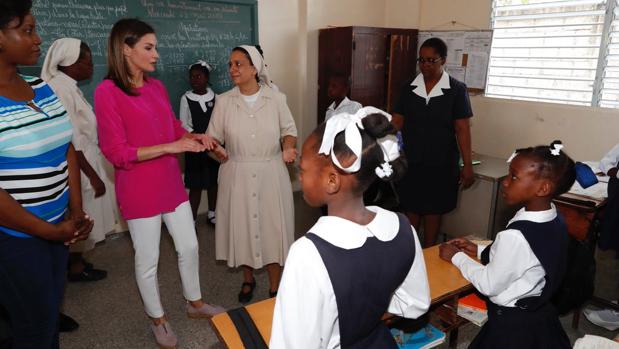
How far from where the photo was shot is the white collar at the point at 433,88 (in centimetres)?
279

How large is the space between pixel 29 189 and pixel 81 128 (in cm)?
159

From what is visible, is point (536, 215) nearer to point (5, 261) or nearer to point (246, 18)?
point (5, 261)

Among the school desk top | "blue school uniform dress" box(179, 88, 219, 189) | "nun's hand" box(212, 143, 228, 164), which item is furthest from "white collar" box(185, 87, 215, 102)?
the school desk top

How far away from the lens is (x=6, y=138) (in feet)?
4.53

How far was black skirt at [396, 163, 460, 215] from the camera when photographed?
9.73ft

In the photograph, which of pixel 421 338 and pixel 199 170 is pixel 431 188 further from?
pixel 199 170

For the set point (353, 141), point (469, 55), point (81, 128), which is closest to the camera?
point (353, 141)

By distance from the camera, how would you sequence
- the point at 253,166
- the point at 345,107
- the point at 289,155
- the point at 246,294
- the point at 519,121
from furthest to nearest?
the point at 519,121, the point at 345,107, the point at 246,294, the point at 253,166, the point at 289,155

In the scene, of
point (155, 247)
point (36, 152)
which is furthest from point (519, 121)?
point (36, 152)

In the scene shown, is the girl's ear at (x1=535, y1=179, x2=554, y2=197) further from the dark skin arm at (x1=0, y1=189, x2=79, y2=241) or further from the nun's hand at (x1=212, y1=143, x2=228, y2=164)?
the dark skin arm at (x1=0, y1=189, x2=79, y2=241)

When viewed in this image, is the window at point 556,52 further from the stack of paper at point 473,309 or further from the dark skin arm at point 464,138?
the stack of paper at point 473,309

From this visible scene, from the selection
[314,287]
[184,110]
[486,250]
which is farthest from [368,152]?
[184,110]

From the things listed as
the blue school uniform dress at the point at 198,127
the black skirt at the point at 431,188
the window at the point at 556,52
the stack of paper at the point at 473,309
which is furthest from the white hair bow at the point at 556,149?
the blue school uniform dress at the point at 198,127

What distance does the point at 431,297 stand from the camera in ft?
5.65
